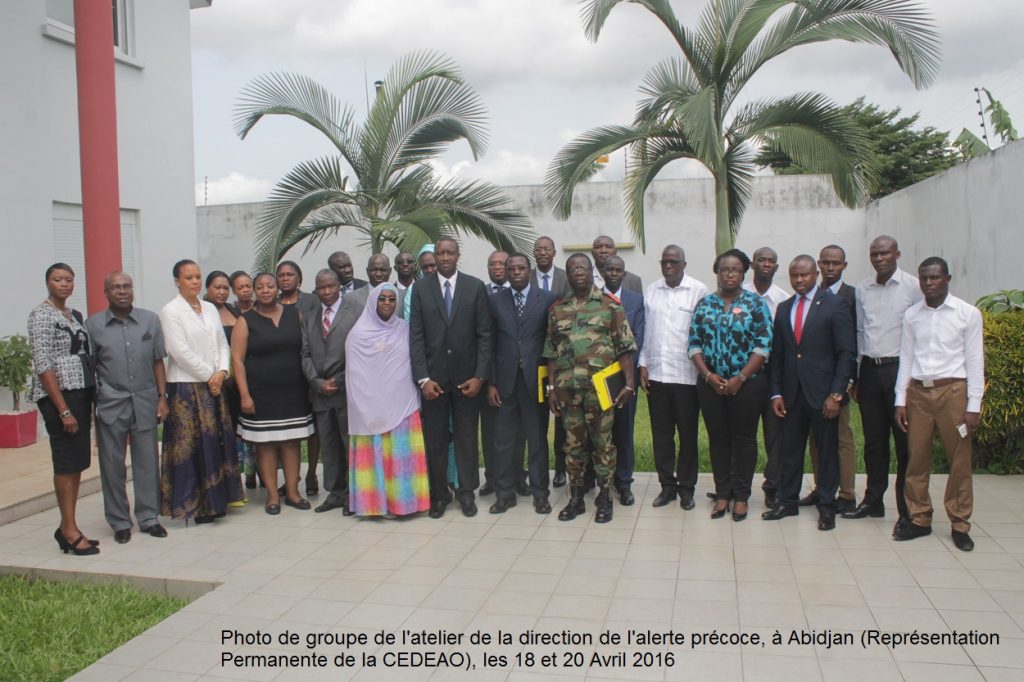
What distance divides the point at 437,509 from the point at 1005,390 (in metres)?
4.75

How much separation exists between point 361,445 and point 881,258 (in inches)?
151

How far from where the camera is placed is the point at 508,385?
6.22 metres

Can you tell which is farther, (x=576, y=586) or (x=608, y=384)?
(x=608, y=384)

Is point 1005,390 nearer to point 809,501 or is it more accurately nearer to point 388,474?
point 809,501

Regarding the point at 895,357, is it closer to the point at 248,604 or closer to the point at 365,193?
the point at 248,604

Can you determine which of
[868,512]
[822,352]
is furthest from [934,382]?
[868,512]

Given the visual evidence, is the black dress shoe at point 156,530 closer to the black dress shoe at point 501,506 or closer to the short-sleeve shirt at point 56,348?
the short-sleeve shirt at point 56,348

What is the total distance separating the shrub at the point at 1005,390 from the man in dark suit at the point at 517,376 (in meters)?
3.76

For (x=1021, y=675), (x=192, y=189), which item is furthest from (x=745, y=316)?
(x=192, y=189)

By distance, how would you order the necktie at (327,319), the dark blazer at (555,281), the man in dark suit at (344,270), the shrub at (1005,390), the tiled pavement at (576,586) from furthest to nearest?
the man in dark suit at (344,270), the dark blazer at (555,281), the shrub at (1005,390), the necktie at (327,319), the tiled pavement at (576,586)

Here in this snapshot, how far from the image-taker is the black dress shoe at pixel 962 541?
5.18 metres

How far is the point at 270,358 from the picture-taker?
248 inches

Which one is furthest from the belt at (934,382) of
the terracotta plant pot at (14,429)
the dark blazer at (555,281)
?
the terracotta plant pot at (14,429)

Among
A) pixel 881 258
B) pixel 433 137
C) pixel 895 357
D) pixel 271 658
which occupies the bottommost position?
pixel 271 658
